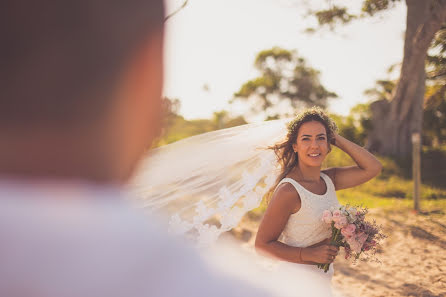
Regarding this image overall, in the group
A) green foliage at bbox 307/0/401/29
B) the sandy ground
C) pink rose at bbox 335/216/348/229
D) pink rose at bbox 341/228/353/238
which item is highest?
green foliage at bbox 307/0/401/29

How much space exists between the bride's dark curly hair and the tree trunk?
31.7 ft

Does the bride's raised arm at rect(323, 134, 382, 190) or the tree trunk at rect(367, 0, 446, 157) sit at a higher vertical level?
the tree trunk at rect(367, 0, 446, 157)

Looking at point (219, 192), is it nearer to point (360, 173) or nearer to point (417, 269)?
point (360, 173)

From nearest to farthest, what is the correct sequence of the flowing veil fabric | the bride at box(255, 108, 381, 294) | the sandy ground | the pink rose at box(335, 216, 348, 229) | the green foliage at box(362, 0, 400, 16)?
the pink rose at box(335, 216, 348, 229)
the bride at box(255, 108, 381, 294)
the flowing veil fabric
the sandy ground
the green foliage at box(362, 0, 400, 16)

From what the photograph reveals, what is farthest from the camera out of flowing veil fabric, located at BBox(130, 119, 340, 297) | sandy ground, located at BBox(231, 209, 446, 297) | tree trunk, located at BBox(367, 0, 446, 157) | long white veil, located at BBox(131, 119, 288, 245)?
tree trunk, located at BBox(367, 0, 446, 157)

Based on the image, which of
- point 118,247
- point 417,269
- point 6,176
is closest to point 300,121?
point 118,247

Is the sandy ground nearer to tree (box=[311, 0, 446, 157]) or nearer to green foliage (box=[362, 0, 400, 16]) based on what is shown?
tree (box=[311, 0, 446, 157])

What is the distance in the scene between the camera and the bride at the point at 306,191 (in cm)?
231

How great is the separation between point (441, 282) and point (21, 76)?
532 cm

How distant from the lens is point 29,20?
1234 mm

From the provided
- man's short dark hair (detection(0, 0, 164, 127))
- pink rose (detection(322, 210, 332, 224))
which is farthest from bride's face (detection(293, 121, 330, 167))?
man's short dark hair (detection(0, 0, 164, 127))

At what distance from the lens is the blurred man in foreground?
125 cm

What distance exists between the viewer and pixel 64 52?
132 centimetres

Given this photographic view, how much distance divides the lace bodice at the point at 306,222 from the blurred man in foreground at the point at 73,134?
1.07 metres
